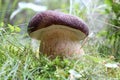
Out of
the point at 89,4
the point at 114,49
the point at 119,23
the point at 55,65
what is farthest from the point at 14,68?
the point at 89,4

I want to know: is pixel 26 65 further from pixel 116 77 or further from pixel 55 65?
pixel 116 77

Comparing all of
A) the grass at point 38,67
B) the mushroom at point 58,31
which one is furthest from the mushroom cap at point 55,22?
the grass at point 38,67

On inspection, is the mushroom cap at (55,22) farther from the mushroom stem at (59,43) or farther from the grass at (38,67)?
the grass at (38,67)

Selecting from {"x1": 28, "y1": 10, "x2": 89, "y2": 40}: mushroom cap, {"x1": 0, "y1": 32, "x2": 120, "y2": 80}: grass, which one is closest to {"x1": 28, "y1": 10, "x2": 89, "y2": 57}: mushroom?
{"x1": 28, "y1": 10, "x2": 89, "y2": 40}: mushroom cap

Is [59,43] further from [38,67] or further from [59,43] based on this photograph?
[38,67]

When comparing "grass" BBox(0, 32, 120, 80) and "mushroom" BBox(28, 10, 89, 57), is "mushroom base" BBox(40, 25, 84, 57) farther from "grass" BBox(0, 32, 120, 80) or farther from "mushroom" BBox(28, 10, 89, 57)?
"grass" BBox(0, 32, 120, 80)

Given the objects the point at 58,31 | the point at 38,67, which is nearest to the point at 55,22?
the point at 58,31
